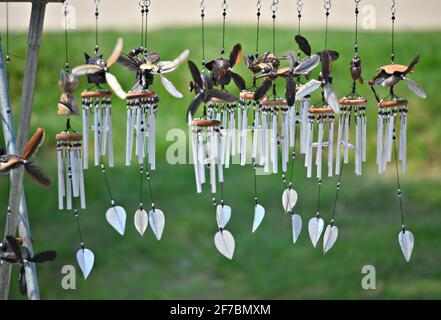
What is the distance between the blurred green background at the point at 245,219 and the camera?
23.9 feet

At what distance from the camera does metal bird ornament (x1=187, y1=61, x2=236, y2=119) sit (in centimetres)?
373

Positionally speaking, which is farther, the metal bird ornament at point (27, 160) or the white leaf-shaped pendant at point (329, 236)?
the white leaf-shaped pendant at point (329, 236)

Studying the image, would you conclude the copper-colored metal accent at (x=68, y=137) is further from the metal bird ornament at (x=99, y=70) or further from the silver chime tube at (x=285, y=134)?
the silver chime tube at (x=285, y=134)

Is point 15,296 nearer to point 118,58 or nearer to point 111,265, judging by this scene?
point 111,265

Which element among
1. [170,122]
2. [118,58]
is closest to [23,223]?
[118,58]

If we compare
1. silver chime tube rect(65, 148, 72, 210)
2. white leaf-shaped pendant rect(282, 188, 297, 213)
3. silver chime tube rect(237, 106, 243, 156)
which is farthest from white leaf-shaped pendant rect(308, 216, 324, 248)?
silver chime tube rect(65, 148, 72, 210)

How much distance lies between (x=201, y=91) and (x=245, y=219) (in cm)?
419

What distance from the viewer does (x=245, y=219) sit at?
786 cm

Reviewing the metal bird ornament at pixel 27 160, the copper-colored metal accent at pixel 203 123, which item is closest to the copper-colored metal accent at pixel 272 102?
the copper-colored metal accent at pixel 203 123

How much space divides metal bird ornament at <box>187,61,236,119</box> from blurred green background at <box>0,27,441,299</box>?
3579mm

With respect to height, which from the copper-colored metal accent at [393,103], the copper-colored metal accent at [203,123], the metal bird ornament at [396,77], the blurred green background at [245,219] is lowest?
the blurred green background at [245,219]

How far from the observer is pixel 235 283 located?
735 cm

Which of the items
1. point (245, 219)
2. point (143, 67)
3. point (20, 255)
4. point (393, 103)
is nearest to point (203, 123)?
point (143, 67)

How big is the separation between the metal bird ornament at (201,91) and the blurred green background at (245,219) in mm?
3579
